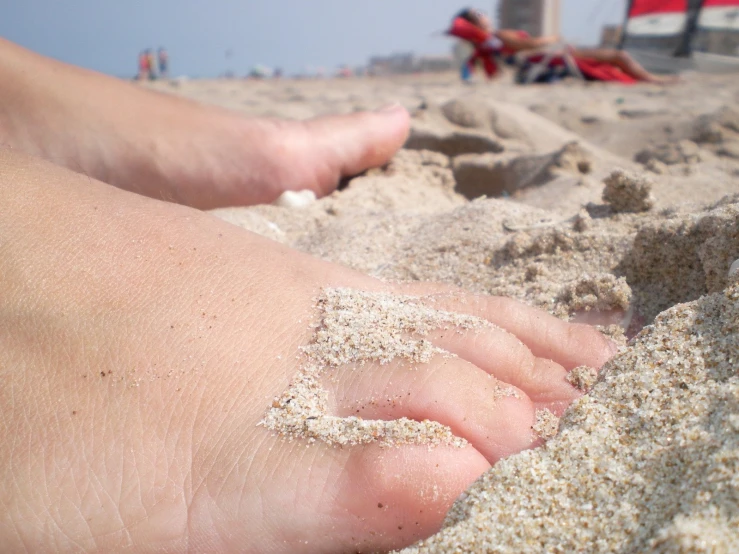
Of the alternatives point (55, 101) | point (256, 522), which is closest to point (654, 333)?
point (256, 522)

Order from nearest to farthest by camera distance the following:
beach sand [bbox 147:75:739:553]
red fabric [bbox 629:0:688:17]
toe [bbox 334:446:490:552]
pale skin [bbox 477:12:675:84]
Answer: beach sand [bbox 147:75:739:553]
toe [bbox 334:446:490:552]
pale skin [bbox 477:12:675:84]
red fabric [bbox 629:0:688:17]

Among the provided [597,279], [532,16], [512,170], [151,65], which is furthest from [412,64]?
[597,279]

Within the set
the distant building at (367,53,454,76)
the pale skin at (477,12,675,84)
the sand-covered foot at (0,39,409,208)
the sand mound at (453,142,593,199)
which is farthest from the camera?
the distant building at (367,53,454,76)

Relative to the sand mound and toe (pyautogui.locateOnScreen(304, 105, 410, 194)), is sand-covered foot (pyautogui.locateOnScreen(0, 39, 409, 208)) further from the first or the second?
the sand mound

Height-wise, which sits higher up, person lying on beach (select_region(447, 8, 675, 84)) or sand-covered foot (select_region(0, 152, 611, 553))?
sand-covered foot (select_region(0, 152, 611, 553))

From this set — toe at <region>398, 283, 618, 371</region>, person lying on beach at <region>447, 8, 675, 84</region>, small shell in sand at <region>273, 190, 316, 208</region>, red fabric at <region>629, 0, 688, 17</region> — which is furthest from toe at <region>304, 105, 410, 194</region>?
red fabric at <region>629, 0, 688, 17</region>

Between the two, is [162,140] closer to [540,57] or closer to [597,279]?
[597,279]

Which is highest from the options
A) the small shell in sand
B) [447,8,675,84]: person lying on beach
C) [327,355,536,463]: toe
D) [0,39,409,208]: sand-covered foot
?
[0,39,409,208]: sand-covered foot
